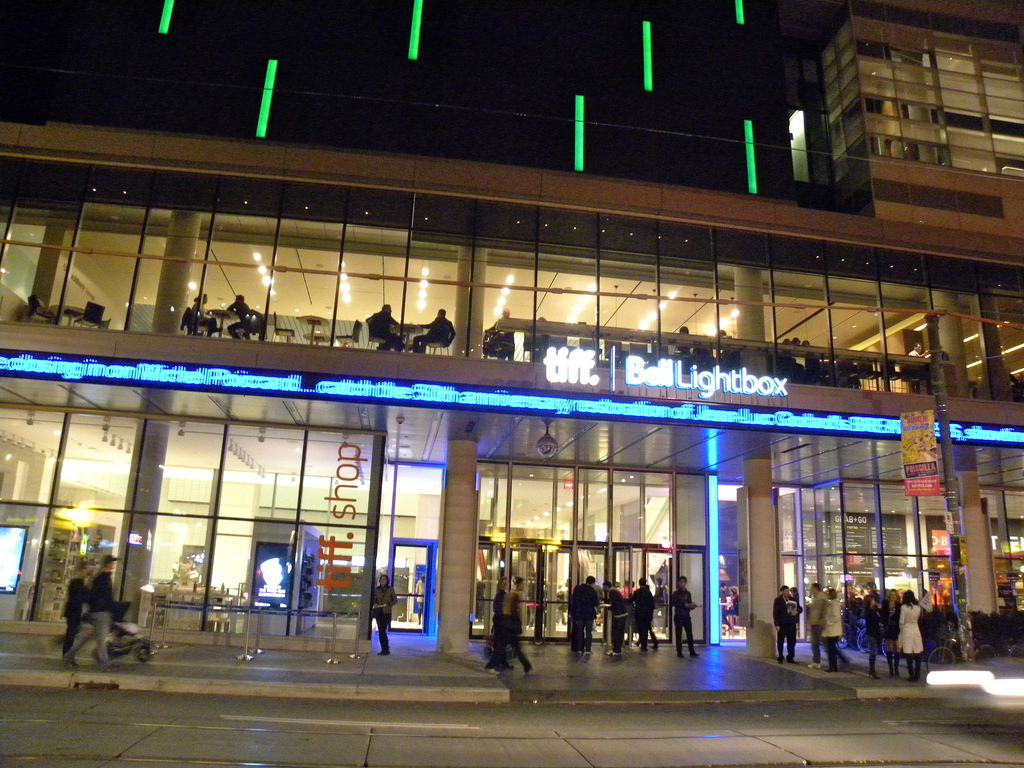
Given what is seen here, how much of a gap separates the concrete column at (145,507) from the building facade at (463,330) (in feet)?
0.22

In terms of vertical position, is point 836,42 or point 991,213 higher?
point 836,42

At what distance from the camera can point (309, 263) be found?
19.5 meters

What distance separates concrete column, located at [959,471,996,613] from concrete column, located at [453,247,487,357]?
14400 millimetres

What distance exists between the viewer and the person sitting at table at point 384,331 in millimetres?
18078

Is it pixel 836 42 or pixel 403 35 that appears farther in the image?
pixel 836 42

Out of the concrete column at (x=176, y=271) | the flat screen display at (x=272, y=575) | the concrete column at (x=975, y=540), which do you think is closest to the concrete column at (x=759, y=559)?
the concrete column at (x=975, y=540)

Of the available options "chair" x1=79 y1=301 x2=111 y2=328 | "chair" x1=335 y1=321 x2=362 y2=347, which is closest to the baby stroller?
"chair" x1=335 y1=321 x2=362 y2=347

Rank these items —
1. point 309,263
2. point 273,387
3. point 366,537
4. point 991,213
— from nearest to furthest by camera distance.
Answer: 1. point 273,387
2. point 366,537
3. point 309,263
4. point 991,213

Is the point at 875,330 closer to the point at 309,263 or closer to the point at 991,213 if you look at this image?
the point at 991,213

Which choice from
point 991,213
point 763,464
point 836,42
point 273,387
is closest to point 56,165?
point 273,387

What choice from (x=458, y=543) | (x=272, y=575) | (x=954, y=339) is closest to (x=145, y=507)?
(x=272, y=575)

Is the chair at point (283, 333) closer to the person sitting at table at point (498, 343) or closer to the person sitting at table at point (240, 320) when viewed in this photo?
the person sitting at table at point (240, 320)

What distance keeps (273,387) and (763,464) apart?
12.4m

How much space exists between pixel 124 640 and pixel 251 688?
9.45ft
